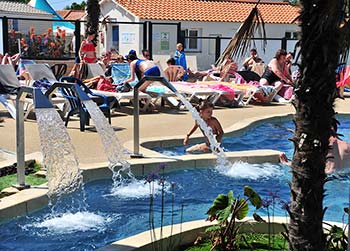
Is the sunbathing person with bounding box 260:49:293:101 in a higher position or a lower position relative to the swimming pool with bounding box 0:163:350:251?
higher

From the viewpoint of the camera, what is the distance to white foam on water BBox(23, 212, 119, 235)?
5.37m

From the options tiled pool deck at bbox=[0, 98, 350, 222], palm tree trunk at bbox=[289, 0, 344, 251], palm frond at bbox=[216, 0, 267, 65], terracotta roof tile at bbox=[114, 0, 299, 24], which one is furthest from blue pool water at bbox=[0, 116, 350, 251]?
terracotta roof tile at bbox=[114, 0, 299, 24]

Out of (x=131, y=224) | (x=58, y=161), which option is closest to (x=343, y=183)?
(x=131, y=224)

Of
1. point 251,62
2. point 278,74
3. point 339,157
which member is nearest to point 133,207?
point 339,157

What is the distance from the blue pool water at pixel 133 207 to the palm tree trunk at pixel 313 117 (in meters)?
0.64

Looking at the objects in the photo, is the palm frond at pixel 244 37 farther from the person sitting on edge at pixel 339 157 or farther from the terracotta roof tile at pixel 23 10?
the terracotta roof tile at pixel 23 10

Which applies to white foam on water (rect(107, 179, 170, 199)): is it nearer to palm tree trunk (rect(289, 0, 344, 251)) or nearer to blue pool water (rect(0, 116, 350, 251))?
blue pool water (rect(0, 116, 350, 251))

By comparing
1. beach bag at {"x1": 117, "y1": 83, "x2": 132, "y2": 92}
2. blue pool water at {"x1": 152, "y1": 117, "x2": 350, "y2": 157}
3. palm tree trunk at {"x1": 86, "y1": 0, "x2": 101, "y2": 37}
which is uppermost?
palm tree trunk at {"x1": 86, "y1": 0, "x2": 101, "y2": 37}

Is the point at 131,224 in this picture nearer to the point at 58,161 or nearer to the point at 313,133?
the point at 58,161

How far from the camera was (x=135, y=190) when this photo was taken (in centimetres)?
678

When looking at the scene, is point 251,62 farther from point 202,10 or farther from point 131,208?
point 202,10

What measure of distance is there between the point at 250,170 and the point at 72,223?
305cm

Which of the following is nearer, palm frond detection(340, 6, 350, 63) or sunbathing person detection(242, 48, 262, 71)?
palm frond detection(340, 6, 350, 63)

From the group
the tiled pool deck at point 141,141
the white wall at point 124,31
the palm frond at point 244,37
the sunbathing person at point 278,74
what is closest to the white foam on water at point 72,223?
the tiled pool deck at point 141,141
